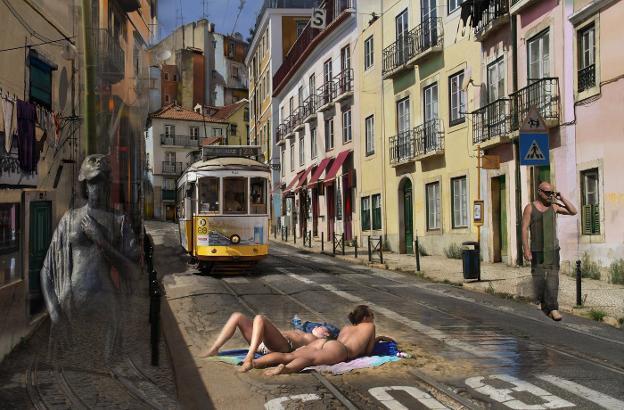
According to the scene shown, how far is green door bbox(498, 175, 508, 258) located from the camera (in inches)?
732

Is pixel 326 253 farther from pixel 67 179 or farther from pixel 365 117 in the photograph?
pixel 67 179

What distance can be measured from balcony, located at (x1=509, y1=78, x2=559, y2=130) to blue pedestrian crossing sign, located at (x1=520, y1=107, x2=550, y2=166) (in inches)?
309

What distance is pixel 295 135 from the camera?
38.5 meters

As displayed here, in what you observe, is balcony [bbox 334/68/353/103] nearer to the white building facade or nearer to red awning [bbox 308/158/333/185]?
red awning [bbox 308/158/333/185]

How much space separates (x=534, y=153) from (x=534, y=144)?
9.9 inches

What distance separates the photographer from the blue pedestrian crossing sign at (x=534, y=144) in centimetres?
Answer: 728

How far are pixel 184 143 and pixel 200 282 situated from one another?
847cm

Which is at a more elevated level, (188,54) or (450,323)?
(188,54)

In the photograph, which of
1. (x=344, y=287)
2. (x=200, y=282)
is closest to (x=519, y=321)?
(x=344, y=287)

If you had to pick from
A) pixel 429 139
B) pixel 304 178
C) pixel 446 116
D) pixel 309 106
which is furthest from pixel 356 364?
pixel 309 106

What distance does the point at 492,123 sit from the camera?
1830 centimetres

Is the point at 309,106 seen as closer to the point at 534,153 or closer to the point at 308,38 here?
the point at 308,38

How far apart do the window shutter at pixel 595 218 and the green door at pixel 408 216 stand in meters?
10.1

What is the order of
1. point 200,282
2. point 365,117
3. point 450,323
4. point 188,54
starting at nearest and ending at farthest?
1. point 188,54
2. point 450,323
3. point 200,282
4. point 365,117
